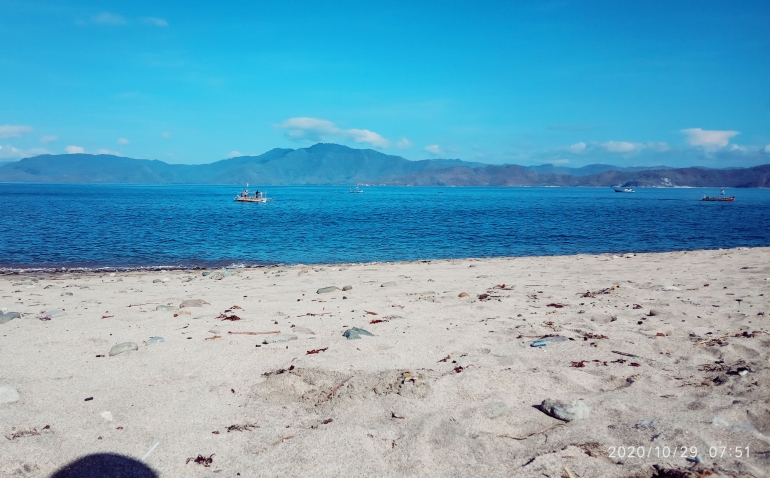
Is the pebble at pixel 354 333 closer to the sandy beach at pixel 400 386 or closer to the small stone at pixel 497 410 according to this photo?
the sandy beach at pixel 400 386

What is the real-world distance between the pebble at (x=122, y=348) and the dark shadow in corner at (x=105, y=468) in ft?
8.38

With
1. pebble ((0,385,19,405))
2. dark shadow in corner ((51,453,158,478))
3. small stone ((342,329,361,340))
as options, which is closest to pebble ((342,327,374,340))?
small stone ((342,329,361,340))

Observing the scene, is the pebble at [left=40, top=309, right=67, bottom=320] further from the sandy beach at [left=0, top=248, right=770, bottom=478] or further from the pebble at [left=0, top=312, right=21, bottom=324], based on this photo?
the pebble at [left=0, top=312, right=21, bottom=324]

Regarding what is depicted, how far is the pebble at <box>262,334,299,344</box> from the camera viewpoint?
21.0 feet

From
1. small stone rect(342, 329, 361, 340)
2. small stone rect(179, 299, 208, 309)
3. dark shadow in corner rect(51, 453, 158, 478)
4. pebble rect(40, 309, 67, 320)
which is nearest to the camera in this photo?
dark shadow in corner rect(51, 453, 158, 478)

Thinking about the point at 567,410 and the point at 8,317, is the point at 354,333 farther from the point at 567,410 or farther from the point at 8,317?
the point at 8,317

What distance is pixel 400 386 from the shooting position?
16.1 ft

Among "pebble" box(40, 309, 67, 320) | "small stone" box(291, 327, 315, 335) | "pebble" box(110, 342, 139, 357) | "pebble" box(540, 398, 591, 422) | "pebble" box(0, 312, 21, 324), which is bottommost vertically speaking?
"pebble" box(40, 309, 67, 320)

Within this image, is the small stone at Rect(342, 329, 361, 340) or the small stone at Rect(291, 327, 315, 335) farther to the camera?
the small stone at Rect(291, 327, 315, 335)

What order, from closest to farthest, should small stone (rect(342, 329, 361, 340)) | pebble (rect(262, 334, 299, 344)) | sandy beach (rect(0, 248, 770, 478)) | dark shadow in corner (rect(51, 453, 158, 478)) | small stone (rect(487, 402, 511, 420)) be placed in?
dark shadow in corner (rect(51, 453, 158, 478)) → sandy beach (rect(0, 248, 770, 478)) → small stone (rect(487, 402, 511, 420)) → pebble (rect(262, 334, 299, 344)) → small stone (rect(342, 329, 361, 340))

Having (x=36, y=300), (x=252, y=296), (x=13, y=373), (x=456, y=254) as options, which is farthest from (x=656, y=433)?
(x=456, y=254)

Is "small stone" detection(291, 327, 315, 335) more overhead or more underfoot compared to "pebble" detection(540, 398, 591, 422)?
more underfoot

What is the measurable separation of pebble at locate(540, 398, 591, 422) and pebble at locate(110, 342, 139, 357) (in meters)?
5.12

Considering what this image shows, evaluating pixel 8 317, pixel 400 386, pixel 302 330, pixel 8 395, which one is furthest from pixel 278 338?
pixel 8 317
